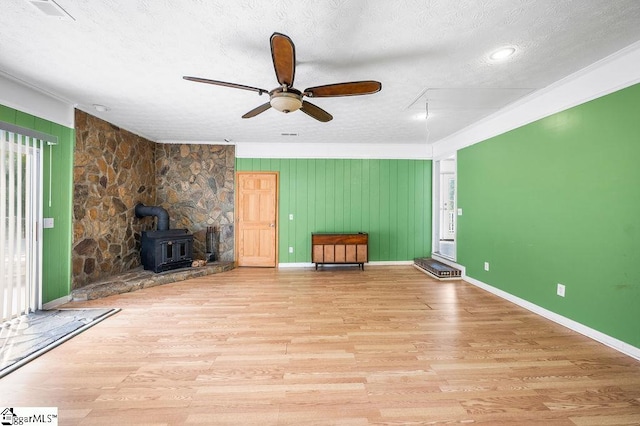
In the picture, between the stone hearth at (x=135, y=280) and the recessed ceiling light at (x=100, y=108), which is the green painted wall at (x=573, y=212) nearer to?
the stone hearth at (x=135, y=280)

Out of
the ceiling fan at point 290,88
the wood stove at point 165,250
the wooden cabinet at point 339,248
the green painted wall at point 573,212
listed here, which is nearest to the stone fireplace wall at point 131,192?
the wood stove at point 165,250

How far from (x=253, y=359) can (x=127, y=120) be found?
163 inches

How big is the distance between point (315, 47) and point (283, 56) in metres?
0.56

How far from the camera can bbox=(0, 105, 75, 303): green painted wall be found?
3129 mm

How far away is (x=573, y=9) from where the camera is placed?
1749 millimetres

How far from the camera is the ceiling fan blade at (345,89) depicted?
6.75 feet

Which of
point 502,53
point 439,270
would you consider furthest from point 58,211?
point 439,270

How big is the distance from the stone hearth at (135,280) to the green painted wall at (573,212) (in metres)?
4.78

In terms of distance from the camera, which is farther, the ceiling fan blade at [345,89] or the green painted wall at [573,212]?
the green painted wall at [573,212]

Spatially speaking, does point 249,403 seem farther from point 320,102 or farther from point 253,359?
point 320,102

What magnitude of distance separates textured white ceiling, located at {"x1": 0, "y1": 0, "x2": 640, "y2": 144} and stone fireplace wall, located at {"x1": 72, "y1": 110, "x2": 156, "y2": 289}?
64cm

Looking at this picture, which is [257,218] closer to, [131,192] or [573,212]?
[131,192]

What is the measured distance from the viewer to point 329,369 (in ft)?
6.56

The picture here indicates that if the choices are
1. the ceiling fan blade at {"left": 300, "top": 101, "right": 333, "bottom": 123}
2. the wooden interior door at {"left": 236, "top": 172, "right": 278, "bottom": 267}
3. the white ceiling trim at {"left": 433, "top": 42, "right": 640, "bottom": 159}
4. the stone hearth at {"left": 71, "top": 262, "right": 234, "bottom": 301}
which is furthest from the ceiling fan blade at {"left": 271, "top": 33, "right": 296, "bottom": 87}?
the stone hearth at {"left": 71, "top": 262, "right": 234, "bottom": 301}
